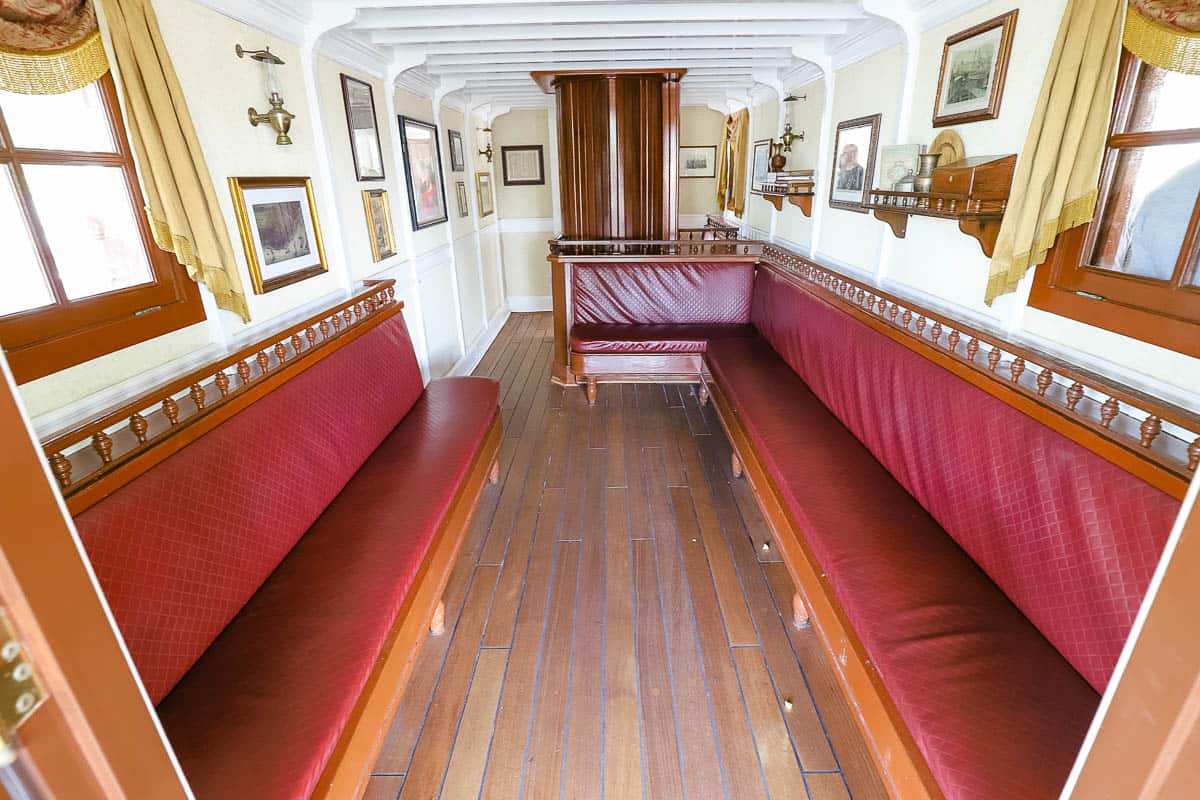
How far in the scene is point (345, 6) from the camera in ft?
9.56

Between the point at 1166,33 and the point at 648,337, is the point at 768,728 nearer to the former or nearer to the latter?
the point at 1166,33

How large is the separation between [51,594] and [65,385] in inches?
60.8

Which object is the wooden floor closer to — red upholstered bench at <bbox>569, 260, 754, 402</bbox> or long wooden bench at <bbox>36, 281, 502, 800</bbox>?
long wooden bench at <bbox>36, 281, 502, 800</bbox>

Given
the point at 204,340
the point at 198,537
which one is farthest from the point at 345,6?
the point at 198,537

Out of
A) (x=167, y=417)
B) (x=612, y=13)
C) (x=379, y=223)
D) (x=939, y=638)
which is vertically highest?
(x=612, y=13)

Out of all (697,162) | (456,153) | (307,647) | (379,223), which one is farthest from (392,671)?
(697,162)

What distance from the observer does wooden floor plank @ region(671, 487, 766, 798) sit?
1.82 meters

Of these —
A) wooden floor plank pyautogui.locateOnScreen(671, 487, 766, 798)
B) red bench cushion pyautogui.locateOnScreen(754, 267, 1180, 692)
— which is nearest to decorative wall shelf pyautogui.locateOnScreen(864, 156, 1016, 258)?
red bench cushion pyautogui.locateOnScreen(754, 267, 1180, 692)

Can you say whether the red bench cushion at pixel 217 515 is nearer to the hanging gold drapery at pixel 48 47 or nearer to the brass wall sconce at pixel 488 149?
the hanging gold drapery at pixel 48 47

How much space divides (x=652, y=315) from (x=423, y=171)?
229cm

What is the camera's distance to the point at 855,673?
168 cm

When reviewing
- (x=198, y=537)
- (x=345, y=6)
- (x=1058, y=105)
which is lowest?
(x=198, y=537)

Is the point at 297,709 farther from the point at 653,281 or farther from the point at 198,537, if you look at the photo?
the point at 653,281

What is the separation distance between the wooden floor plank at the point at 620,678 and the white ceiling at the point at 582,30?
296cm
